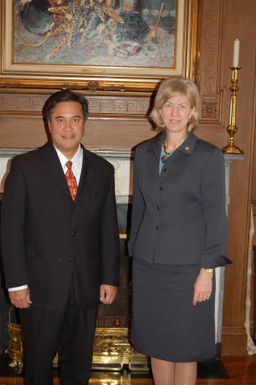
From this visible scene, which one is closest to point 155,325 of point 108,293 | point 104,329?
point 108,293

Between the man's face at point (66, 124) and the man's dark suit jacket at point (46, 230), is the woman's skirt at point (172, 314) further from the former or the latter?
the man's face at point (66, 124)

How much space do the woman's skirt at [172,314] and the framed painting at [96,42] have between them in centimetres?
129

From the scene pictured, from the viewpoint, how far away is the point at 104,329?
9.83 ft

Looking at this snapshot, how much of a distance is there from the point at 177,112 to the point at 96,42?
1179mm

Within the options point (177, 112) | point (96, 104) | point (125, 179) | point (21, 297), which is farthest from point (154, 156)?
point (96, 104)

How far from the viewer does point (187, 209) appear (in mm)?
1850

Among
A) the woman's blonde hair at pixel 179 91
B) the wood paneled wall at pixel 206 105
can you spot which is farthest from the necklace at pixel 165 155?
the wood paneled wall at pixel 206 105

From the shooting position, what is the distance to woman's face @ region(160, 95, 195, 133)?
1849 mm

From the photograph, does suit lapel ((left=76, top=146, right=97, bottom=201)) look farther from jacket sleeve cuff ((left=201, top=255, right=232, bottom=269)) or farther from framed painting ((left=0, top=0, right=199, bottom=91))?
framed painting ((left=0, top=0, right=199, bottom=91))

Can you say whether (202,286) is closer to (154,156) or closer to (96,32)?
(154,156)

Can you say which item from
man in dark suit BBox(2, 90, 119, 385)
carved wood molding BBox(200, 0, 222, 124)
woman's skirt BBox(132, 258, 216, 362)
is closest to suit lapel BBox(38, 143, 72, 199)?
man in dark suit BBox(2, 90, 119, 385)

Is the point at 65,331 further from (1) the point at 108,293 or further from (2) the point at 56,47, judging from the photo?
(2) the point at 56,47

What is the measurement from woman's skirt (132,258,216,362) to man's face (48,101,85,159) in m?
0.53

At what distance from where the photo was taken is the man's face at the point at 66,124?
186cm
